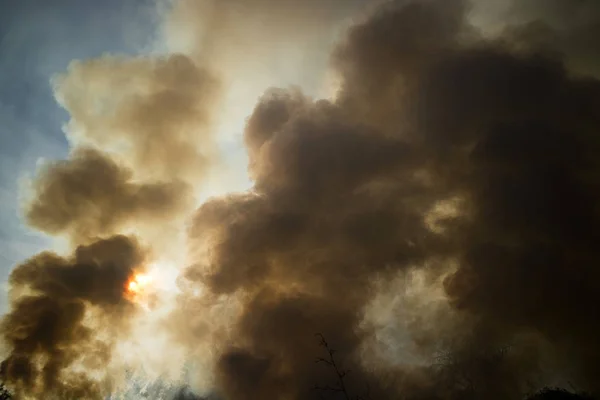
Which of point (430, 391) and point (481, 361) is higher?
point (481, 361)

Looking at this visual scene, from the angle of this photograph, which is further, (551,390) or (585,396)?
(551,390)

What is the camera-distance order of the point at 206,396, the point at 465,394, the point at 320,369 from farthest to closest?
the point at 206,396, the point at 465,394, the point at 320,369

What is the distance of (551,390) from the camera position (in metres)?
78.2

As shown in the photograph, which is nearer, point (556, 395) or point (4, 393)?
point (4, 393)

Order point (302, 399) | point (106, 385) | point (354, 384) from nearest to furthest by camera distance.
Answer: point (106, 385) < point (302, 399) < point (354, 384)

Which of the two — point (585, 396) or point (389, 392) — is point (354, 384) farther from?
point (585, 396)

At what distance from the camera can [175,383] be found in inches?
7313

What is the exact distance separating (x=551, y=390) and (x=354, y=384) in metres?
45.5

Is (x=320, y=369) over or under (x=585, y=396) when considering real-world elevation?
over

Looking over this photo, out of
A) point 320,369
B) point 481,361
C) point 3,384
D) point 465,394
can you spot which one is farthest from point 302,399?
point 465,394

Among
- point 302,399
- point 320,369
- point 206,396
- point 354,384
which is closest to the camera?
point 302,399

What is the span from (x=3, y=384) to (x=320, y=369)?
205 ft

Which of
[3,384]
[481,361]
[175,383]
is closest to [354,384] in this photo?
[481,361]

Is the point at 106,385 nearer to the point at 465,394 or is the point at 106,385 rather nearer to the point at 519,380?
the point at 519,380
